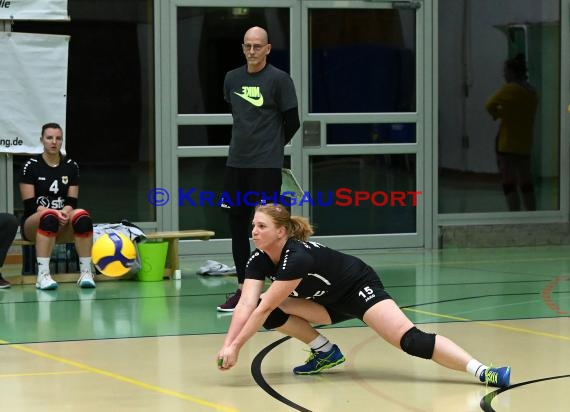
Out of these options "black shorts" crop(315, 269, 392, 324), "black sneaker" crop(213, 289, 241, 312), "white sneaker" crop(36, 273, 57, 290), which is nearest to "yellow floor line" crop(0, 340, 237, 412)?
"black shorts" crop(315, 269, 392, 324)

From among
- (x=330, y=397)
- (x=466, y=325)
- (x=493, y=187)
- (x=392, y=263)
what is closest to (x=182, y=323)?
(x=466, y=325)

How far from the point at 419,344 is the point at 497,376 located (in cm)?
41

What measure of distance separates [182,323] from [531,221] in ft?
19.6

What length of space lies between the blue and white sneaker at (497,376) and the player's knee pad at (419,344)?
0.28 meters

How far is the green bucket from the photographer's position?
10172 mm

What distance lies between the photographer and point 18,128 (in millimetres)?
11094

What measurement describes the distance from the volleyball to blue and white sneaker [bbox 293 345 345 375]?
13.5 feet

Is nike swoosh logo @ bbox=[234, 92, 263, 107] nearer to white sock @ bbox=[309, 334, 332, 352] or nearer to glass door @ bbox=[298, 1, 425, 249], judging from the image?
white sock @ bbox=[309, 334, 332, 352]

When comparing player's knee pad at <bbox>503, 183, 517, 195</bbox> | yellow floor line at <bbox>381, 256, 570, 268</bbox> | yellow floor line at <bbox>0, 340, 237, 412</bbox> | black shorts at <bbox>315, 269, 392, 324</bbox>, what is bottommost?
yellow floor line at <bbox>0, 340, 237, 412</bbox>

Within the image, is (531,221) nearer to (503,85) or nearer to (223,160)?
(503,85)

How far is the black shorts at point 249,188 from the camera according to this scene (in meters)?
8.26

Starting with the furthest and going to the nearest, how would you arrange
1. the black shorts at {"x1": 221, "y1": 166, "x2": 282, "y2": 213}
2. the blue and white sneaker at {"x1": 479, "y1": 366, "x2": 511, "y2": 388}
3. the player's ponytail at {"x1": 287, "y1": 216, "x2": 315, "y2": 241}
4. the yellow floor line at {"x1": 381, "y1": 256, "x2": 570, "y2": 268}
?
the yellow floor line at {"x1": 381, "y1": 256, "x2": 570, "y2": 268}, the black shorts at {"x1": 221, "y1": 166, "x2": 282, "y2": 213}, the player's ponytail at {"x1": 287, "y1": 216, "x2": 315, "y2": 241}, the blue and white sneaker at {"x1": 479, "y1": 366, "x2": 511, "y2": 388}

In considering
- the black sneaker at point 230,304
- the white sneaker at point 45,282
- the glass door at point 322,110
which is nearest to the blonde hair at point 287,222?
the black sneaker at point 230,304

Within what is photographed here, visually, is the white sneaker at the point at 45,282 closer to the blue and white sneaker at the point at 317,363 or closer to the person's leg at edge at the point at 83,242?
the person's leg at edge at the point at 83,242
